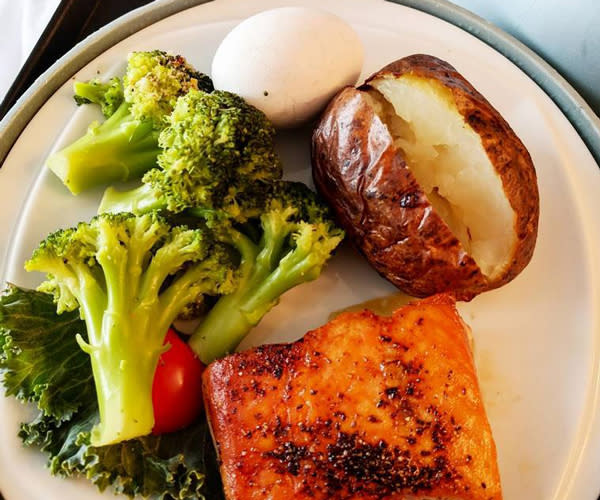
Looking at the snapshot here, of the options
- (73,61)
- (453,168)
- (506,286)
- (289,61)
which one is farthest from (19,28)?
(506,286)

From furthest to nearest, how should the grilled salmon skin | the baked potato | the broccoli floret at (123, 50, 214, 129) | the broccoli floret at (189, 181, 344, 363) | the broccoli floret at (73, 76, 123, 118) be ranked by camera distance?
the broccoli floret at (73, 76, 123, 118)
the broccoli floret at (123, 50, 214, 129)
the broccoli floret at (189, 181, 344, 363)
the baked potato
the grilled salmon skin

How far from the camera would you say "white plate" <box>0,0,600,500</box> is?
1.72 meters

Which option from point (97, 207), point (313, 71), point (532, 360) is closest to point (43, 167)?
point (97, 207)

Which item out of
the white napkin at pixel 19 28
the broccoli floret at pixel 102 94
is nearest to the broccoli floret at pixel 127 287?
the broccoli floret at pixel 102 94

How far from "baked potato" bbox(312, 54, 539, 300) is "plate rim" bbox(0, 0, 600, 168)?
0.52 meters

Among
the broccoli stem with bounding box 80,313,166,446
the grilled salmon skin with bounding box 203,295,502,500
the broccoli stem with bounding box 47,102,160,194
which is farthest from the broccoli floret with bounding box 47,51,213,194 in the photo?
the grilled salmon skin with bounding box 203,295,502,500

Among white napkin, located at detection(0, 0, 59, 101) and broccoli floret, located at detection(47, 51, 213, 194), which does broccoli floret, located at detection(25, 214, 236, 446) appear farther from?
white napkin, located at detection(0, 0, 59, 101)

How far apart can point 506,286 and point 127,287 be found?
1125mm

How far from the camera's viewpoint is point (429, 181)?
1811mm

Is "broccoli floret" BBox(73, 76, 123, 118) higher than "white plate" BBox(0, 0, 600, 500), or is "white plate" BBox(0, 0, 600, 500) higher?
"broccoli floret" BBox(73, 76, 123, 118)

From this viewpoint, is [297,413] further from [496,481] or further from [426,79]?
[426,79]

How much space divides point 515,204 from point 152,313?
102 centimetres

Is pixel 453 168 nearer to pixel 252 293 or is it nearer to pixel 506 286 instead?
pixel 506 286

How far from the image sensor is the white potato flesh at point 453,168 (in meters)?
1.74
